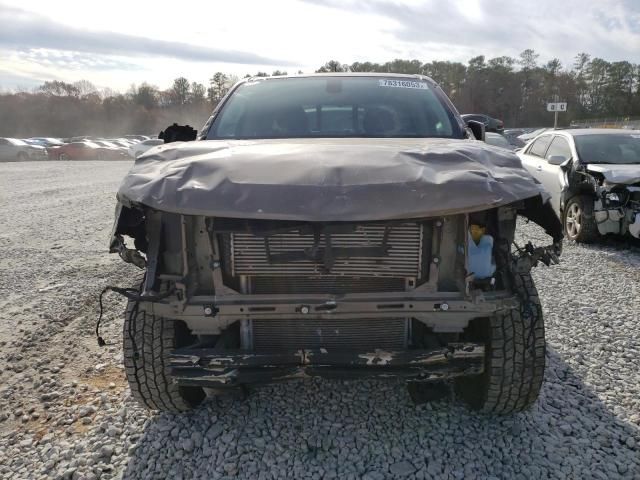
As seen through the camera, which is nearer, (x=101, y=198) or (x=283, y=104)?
(x=283, y=104)

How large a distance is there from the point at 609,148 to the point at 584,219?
142cm

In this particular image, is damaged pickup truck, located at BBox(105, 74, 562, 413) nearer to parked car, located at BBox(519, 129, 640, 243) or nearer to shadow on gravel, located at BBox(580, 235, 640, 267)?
parked car, located at BBox(519, 129, 640, 243)

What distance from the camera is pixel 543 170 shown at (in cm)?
792

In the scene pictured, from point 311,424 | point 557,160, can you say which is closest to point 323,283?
point 311,424

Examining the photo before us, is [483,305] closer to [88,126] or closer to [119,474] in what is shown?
[119,474]

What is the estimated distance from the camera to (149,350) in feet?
8.05

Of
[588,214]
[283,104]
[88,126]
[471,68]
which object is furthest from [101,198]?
[471,68]

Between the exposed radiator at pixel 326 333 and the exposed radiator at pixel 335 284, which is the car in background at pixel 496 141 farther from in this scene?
the exposed radiator at pixel 326 333

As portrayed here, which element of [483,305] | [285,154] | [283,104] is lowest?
[483,305]

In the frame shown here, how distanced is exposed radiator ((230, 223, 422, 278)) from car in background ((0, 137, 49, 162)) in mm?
31941

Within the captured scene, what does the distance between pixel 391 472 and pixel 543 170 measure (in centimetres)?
690

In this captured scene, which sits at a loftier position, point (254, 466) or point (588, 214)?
point (588, 214)

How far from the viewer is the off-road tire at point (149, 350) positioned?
2455 mm

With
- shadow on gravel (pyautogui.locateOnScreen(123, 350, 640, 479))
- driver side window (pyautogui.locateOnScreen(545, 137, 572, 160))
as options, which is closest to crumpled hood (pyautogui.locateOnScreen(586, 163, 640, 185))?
driver side window (pyautogui.locateOnScreen(545, 137, 572, 160))
